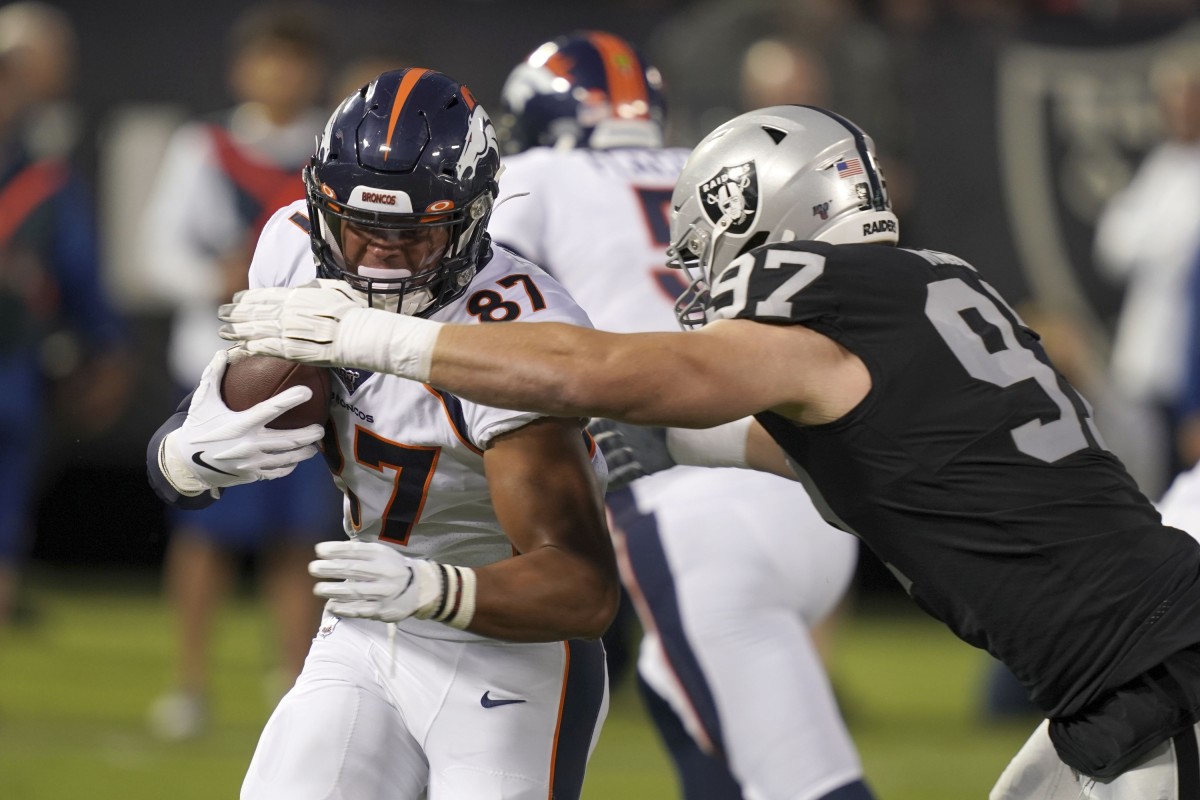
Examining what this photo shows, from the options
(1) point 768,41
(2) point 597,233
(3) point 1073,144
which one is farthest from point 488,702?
(3) point 1073,144

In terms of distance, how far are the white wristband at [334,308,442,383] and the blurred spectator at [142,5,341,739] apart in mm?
3309

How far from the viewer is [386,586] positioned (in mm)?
2445

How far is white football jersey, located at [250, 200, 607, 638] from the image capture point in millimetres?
2789

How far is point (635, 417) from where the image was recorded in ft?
8.21

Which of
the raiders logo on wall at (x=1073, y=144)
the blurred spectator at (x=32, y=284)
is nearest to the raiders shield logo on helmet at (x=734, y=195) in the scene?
the blurred spectator at (x=32, y=284)

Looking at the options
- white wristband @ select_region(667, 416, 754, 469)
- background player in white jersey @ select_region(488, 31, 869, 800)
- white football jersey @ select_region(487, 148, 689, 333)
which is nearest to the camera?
white wristband @ select_region(667, 416, 754, 469)

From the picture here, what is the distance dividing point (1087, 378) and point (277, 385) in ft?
17.8

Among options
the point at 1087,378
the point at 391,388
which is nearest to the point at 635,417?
the point at 391,388

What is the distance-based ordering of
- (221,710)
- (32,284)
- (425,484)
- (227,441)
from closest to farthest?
(227,441) → (425,484) → (221,710) → (32,284)

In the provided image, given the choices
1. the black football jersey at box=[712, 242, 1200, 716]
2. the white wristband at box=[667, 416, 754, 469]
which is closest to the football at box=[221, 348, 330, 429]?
the black football jersey at box=[712, 242, 1200, 716]

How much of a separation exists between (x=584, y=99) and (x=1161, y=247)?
13.0 ft

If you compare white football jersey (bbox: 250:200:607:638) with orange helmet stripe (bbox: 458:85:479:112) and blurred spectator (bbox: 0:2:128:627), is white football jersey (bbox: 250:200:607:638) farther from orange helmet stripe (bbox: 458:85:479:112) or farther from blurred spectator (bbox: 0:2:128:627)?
blurred spectator (bbox: 0:2:128:627)

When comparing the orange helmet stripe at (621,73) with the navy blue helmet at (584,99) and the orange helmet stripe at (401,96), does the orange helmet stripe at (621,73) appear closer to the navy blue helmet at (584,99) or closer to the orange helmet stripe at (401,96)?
the navy blue helmet at (584,99)

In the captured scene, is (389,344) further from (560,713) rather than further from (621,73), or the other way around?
(621,73)
